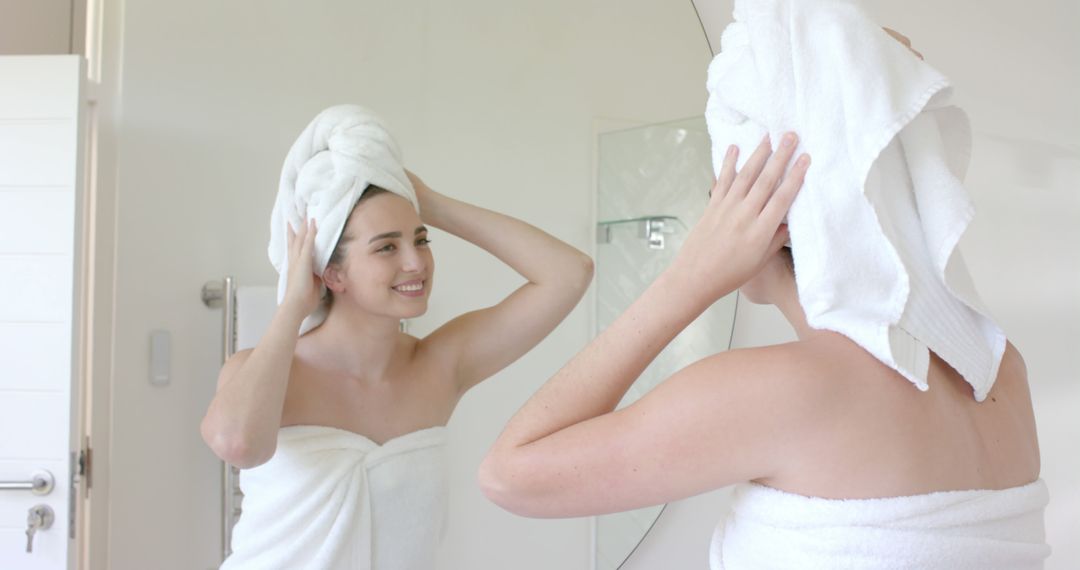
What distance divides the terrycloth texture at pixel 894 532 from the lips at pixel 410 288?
639 millimetres

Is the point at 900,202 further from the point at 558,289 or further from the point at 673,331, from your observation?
the point at 558,289

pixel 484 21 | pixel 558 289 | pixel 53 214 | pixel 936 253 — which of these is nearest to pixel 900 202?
pixel 936 253

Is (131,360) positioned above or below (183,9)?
below

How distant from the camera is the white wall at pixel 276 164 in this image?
4.04 ft

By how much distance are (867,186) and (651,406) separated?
229 mm

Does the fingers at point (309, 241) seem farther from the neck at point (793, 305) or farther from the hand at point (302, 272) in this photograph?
the neck at point (793, 305)

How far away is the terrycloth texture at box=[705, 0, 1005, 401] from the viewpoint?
728 mm

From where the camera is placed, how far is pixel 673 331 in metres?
0.82

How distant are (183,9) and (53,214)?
0.31 meters

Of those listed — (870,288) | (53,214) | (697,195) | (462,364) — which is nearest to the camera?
(870,288)

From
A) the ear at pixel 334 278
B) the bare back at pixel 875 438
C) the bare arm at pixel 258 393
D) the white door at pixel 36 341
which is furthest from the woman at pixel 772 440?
the white door at pixel 36 341

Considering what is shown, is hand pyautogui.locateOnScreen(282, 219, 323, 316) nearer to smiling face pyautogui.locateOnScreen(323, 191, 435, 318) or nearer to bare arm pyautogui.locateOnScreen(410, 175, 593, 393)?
smiling face pyautogui.locateOnScreen(323, 191, 435, 318)

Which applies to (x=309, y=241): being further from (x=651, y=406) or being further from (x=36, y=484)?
(x=651, y=406)

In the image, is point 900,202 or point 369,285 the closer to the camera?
point 900,202
